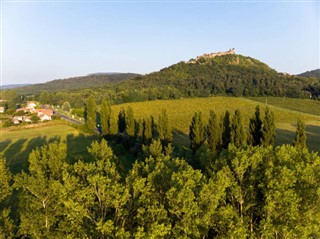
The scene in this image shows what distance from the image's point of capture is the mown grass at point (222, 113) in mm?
56522

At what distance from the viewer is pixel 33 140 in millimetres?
58812

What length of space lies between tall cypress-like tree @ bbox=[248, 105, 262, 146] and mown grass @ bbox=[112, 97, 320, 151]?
1417cm

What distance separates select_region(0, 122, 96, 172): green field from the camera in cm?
4711

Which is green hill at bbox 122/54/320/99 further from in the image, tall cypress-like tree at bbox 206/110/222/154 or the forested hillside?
the forested hillside

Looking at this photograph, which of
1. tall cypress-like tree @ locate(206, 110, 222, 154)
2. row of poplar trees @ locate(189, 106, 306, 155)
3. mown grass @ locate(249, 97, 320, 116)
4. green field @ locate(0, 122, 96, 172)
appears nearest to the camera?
row of poplar trees @ locate(189, 106, 306, 155)

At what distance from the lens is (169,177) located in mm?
18766

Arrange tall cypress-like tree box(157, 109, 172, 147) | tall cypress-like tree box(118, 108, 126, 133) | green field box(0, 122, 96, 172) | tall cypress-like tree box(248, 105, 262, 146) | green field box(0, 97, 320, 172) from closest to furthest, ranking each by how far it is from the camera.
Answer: tall cypress-like tree box(248, 105, 262, 146) → tall cypress-like tree box(157, 109, 172, 147) → green field box(0, 122, 96, 172) → green field box(0, 97, 320, 172) → tall cypress-like tree box(118, 108, 126, 133)

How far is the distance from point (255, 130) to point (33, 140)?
44.5 m

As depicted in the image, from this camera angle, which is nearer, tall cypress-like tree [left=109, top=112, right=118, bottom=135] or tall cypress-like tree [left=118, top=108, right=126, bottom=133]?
tall cypress-like tree [left=109, top=112, right=118, bottom=135]

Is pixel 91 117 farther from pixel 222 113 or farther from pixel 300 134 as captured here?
pixel 300 134

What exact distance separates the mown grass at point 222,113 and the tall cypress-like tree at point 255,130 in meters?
14.2

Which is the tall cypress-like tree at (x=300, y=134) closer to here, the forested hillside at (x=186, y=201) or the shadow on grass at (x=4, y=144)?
the forested hillside at (x=186, y=201)

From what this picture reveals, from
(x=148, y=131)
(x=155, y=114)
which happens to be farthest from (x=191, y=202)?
(x=155, y=114)

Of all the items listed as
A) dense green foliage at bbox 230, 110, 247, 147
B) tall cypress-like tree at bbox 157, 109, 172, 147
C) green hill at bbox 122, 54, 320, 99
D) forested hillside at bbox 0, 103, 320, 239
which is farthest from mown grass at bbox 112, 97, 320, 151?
forested hillside at bbox 0, 103, 320, 239
